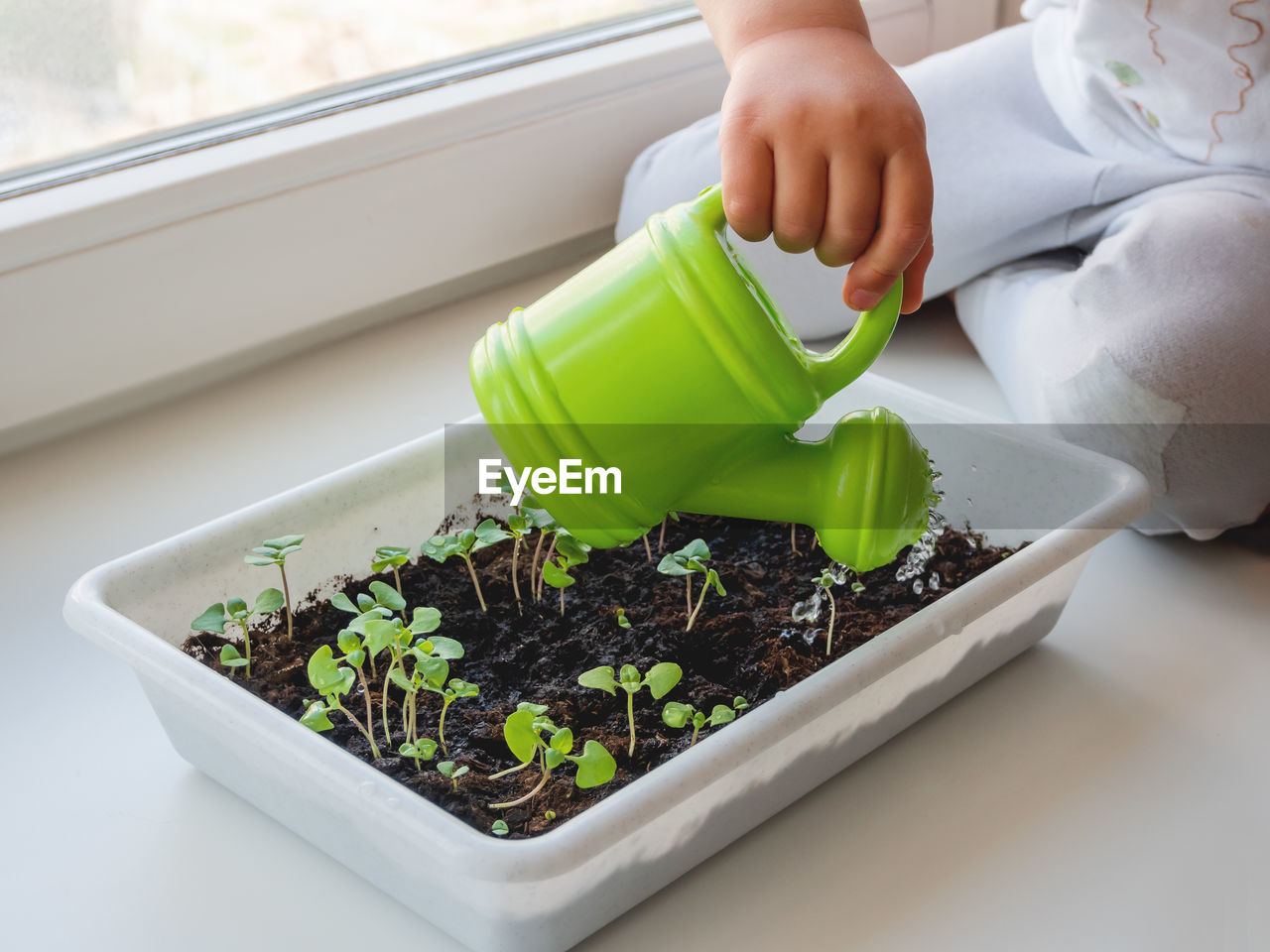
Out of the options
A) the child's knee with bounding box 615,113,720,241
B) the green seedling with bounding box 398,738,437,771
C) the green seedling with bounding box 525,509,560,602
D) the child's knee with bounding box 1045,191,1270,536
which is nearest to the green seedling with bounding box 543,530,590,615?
the green seedling with bounding box 525,509,560,602

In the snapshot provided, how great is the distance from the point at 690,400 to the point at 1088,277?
365 mm

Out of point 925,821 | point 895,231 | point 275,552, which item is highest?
point 895,231

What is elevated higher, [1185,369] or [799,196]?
[799,196]

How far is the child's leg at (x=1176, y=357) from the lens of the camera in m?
0.71

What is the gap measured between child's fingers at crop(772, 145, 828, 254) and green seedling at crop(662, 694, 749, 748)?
196 mm

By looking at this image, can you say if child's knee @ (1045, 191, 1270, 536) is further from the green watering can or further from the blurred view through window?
the blurred view through window

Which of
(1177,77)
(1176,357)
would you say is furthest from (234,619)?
(1177,77)

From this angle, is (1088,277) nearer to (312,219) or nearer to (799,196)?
(799,196)

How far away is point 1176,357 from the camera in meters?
0.71

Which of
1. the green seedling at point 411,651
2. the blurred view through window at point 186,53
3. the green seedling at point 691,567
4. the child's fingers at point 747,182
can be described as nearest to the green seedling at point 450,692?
the green seedling at point 411,651

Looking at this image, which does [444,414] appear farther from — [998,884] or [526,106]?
[998,884]

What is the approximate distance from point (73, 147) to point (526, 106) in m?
0.35

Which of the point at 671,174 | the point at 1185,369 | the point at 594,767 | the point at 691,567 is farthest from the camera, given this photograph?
the point at 671,174

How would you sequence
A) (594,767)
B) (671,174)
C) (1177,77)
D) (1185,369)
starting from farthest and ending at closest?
(671,174), (1177,77), (1185,369), (594,767)
